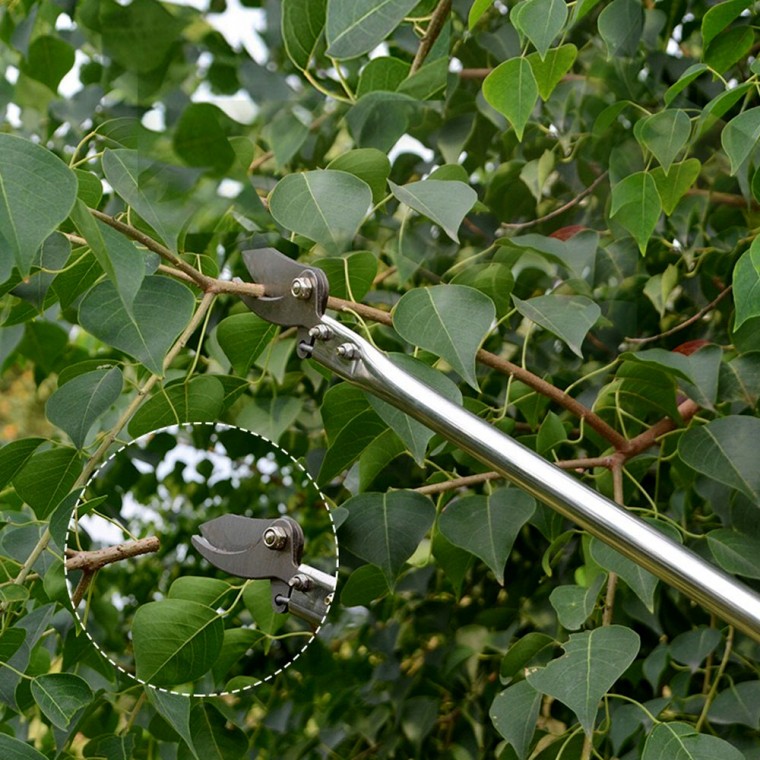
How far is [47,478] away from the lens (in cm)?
66

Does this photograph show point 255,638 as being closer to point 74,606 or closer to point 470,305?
point 74,606

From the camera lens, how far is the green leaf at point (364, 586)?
2.30 ft

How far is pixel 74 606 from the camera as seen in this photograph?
2.15ft

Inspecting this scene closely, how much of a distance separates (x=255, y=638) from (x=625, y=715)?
234 mm

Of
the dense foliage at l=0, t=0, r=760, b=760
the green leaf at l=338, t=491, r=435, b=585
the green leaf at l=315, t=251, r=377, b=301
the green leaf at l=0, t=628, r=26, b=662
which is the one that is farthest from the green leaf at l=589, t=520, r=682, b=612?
the green leaf at l=0, t=628, r=26, b=662

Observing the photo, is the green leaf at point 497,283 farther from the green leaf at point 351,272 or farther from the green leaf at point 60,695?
the green leaf at point 60,695

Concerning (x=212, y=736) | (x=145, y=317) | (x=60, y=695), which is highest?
(x=145, y=317)

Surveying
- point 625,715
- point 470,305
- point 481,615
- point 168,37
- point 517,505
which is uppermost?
point 168,37

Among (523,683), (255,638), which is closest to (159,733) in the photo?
(255,638)

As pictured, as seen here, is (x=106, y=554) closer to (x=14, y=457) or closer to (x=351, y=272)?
(x=14, y=457)

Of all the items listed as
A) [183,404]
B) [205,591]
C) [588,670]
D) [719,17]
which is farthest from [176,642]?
[719,17]

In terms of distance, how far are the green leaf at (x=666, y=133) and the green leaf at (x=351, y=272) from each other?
17 cm

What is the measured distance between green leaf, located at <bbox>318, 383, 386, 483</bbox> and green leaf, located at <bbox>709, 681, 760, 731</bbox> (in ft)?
0.91

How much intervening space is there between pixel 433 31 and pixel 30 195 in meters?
0.44
